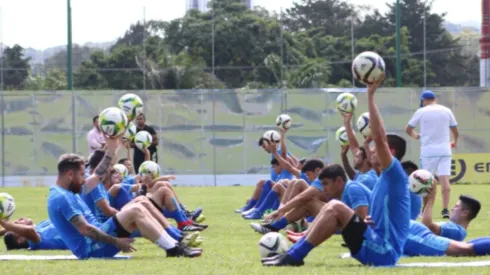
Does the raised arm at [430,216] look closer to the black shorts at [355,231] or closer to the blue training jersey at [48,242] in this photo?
the black shorts at [355,231]

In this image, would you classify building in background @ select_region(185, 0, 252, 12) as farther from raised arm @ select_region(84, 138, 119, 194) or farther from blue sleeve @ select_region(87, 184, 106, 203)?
raised arm @ select_region(84, 138, 119, 194)

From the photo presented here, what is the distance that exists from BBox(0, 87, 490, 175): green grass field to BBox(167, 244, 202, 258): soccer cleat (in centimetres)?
2229

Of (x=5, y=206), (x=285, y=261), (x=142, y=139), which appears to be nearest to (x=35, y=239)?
(x=5, y=206)

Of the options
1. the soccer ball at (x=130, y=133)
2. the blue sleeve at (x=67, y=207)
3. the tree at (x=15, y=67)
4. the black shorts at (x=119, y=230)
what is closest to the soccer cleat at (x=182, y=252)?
the black shorts at (x=119, y=230)

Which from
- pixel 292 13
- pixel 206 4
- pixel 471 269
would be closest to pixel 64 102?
pixel 471 269

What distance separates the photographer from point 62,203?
10.4 metres

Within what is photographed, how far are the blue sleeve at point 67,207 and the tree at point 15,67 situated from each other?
3231cm

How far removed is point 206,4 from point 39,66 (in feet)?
63.6

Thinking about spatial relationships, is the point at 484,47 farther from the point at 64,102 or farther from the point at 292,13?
the point at 292,13

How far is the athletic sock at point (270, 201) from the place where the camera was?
59.4ft

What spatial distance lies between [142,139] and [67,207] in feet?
30.1

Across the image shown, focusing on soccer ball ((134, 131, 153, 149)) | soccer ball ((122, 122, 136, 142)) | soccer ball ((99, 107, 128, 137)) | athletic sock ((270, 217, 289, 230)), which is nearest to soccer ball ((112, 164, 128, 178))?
soccer ball ((122, 122, 136, 142))

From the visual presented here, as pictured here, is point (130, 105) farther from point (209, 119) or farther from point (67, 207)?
point (209, 119)

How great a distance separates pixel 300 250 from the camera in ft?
31.5
